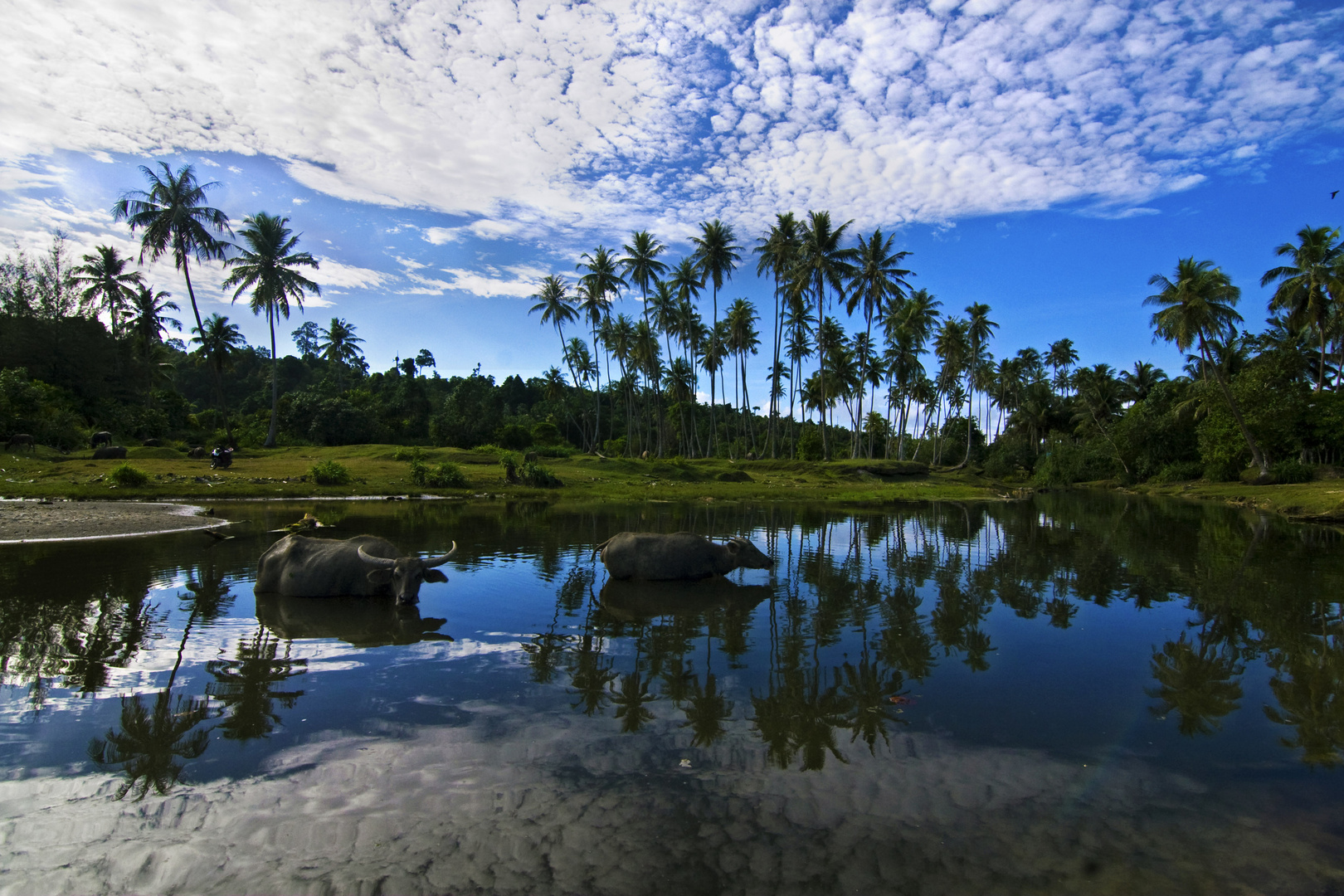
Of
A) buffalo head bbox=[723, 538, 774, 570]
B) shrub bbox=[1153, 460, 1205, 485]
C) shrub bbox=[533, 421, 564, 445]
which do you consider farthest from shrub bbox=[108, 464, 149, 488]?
shrub bbox=[1153, 460, 1205, 485]

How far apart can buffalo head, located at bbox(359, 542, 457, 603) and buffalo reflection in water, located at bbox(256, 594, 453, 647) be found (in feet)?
0.73

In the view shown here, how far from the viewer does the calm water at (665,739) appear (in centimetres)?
373

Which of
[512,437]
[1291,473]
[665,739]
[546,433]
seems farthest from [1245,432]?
[546,433]

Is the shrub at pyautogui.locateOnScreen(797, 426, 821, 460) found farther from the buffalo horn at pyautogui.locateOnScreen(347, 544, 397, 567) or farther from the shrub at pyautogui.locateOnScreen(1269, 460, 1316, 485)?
the buffalo horn at pyautogui.locateOnScreen(347, 544, 397, 567)

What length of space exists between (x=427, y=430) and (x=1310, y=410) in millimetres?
67227

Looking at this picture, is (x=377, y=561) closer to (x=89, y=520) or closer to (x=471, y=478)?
(x=89, y=520)

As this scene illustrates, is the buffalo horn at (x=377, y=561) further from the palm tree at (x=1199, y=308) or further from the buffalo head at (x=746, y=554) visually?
the palm tree at (x=1199, y=308)

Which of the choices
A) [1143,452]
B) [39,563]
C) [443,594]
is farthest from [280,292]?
[1143,452]

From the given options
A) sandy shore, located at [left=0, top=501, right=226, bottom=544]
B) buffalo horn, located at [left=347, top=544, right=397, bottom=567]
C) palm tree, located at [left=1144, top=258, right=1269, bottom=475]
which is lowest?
sandy shore, located at [left=0, top=501, right=226, bottom=544]

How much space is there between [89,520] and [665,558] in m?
16.0

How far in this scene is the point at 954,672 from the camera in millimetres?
7066

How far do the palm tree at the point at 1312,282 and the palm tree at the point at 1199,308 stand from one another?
377cm

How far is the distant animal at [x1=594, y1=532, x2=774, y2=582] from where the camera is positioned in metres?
11.9

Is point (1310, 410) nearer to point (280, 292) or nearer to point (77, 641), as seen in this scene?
point (77, 641)
